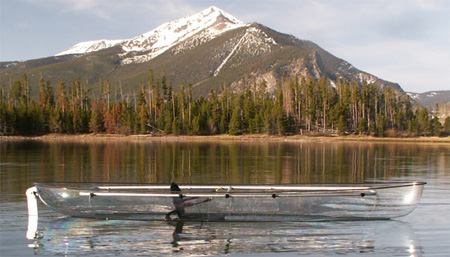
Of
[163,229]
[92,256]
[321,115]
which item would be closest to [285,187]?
[163,229]

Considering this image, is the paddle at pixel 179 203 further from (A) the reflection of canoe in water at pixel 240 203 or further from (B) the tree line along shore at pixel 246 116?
(B) the tree line along shore at pixel 246 116

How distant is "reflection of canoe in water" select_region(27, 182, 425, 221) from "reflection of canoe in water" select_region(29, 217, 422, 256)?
16.1 inches

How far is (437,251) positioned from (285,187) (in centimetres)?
755

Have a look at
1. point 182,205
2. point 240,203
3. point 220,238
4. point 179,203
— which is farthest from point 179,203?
point 220,238

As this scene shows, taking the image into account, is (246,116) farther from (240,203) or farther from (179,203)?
(240,203)

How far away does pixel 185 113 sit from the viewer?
149 meters

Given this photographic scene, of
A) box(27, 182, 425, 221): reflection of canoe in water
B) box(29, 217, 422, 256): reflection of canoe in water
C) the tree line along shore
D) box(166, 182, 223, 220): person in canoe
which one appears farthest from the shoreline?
box(29, 217, 422, 256): reflection of canoe in water

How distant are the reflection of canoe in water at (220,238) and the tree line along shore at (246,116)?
116 m

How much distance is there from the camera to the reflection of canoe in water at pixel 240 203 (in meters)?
19.1

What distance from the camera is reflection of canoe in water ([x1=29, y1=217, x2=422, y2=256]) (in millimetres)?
15586

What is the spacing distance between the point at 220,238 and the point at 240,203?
2.46m

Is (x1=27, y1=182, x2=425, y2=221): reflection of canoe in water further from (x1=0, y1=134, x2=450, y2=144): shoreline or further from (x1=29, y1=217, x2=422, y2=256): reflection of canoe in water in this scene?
(x1=0, y1=134, x2=450, y2=144): shoreline

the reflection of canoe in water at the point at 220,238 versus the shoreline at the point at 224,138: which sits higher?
the shoreline at the point at 224,138

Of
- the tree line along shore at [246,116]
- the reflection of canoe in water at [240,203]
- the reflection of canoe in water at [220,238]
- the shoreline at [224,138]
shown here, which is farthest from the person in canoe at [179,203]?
the tree line along shore at [246,116]
